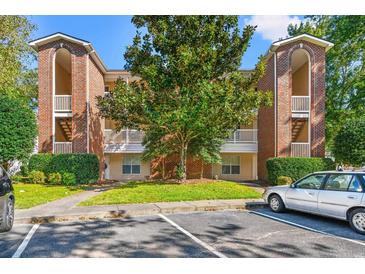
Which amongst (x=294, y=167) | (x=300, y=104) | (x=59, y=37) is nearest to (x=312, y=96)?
(x=300, y=104)

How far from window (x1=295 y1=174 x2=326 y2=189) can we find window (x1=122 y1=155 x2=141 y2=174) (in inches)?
569

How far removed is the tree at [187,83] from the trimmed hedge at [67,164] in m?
3.39

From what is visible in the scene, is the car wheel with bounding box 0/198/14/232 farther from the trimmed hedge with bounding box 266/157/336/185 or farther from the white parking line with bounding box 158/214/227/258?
the trimmed hedge with bounding box 266/157/336/185

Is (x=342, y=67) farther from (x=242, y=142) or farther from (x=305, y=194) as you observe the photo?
(x=305, y=194)

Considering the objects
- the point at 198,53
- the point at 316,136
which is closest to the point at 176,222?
the point at 198,53

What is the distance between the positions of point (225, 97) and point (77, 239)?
8.48m

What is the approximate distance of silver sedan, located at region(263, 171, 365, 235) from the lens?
6.61 m

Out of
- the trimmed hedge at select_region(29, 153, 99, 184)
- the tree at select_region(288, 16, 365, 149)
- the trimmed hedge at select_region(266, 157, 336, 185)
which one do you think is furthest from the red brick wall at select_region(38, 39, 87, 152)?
the tree at select_region(288, 16, 365, 149)

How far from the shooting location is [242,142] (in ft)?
65.2

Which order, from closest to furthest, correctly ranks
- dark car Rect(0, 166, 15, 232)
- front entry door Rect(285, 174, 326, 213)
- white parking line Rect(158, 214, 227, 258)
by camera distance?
white parking line Rect(158, 214, 227, 258) < dark car Rect(0, 166, 15, 232) < front entry door Rect(285, 174, 326, 213)

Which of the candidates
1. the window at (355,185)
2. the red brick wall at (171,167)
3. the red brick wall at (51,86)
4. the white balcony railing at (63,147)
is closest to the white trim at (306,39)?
the red brick wall at (171,167)

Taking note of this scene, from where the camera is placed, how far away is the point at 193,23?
1278 centimetres

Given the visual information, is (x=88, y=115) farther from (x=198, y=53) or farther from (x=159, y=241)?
(x=159, y=241)

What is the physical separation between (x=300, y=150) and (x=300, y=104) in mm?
2863
